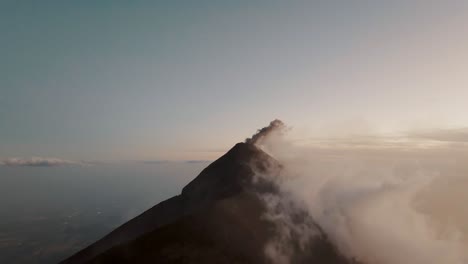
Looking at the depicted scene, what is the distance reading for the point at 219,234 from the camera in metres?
107

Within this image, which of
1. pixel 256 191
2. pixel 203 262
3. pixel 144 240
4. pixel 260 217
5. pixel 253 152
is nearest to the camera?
pixel 203 262

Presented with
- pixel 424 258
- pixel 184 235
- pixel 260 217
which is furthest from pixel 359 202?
pixel 184 235

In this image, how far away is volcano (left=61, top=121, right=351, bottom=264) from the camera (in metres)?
97.9

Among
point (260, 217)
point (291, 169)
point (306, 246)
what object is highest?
point (291, 169)

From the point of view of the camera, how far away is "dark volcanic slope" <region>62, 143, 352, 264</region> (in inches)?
3846

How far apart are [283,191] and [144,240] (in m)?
65.7

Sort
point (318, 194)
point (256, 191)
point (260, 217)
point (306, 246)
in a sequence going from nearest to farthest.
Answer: point (306, 246)
point (260, 217)
point (256, 191)
point (318, 194)

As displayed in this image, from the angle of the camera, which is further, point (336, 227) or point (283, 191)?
point (283, 191)

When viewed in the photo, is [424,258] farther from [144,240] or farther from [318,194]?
[144,240]

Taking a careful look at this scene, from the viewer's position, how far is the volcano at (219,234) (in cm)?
9794

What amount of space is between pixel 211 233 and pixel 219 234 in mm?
2532

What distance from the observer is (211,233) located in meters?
107

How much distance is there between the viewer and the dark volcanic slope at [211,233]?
320 ft

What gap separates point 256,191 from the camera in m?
142
